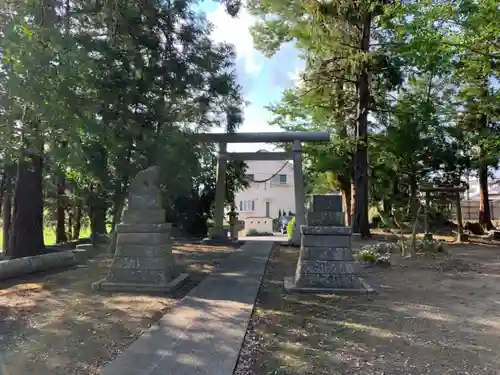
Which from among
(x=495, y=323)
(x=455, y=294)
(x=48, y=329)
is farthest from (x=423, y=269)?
(x=48, y=329)

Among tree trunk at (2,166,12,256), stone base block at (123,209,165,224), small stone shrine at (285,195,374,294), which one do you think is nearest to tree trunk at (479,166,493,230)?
small stone shrine at (285,195,374,294)

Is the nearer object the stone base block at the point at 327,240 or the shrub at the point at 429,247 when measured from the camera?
the stone base block at the point at 327,240

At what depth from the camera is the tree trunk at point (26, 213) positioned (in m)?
10.5

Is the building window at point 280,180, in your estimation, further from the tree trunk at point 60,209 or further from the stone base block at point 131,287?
the stone base block at point 131,287

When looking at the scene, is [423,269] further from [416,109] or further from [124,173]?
[416,109]

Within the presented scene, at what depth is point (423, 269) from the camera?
9.62 meters

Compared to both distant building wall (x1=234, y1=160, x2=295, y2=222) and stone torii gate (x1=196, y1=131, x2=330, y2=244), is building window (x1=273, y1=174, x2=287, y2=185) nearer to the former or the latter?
distant building wall (x1=234, y1=160, x2=295, y2=222)

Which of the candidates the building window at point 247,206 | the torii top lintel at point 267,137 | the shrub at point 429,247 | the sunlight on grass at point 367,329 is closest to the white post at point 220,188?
the torii top lintel at point 267,137

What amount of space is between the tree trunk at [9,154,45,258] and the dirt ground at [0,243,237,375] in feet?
8.33

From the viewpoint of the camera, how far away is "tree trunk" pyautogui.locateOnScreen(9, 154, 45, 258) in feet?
34.3

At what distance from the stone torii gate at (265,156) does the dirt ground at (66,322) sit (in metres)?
6.91

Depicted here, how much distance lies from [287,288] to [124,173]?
437 centimetres

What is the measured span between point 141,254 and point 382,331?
3.81 metres

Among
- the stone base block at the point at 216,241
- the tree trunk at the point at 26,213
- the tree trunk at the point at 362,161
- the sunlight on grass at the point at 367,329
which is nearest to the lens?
the sunlight on grass at the point at 367,329
